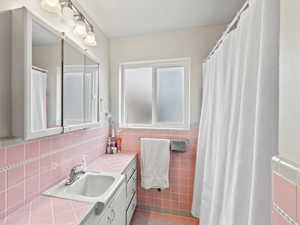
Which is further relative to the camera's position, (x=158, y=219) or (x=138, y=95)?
(x=138, y=95)

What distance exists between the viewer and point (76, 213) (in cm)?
87

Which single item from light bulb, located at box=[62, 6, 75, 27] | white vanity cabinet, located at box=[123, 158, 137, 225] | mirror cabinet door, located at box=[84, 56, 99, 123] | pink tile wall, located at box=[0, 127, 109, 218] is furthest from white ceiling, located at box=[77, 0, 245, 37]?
white vanity cabinet, located at box=[123, 158, 137, 225]

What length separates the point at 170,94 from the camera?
2.17 meters

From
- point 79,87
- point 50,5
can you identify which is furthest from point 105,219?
point 50,5

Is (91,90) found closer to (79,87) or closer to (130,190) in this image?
(79,87)

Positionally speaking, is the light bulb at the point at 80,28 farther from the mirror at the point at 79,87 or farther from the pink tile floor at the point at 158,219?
the pink tile floor at the point at 158,219

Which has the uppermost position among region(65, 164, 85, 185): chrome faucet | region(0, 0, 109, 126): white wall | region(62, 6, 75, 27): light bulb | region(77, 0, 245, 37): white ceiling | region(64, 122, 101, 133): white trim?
region(77, 0, 245, 37): white ceiling

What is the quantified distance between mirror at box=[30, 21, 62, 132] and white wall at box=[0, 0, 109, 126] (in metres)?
0.14

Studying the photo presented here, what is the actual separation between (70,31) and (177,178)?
2.03 metres

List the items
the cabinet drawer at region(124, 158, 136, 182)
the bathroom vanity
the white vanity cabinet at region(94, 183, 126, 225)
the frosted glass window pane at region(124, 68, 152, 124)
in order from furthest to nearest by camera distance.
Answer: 1. the frosted glass window pane at region(124, 68, 152, 124)
2. the cabinet drawer at region(124, 158, 136, 182)
3. the white vanity cabinet at region(94, 183, 126, 225)
4. the bathroom vanity

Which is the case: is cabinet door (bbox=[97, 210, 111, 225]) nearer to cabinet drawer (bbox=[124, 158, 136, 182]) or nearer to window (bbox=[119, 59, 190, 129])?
cabinet drawer (bbox=[124, 158, 136, 182])

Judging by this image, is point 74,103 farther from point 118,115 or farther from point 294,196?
point 294,196

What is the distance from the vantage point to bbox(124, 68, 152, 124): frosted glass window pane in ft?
7.35

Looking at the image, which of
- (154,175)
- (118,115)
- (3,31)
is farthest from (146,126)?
(3,31)
